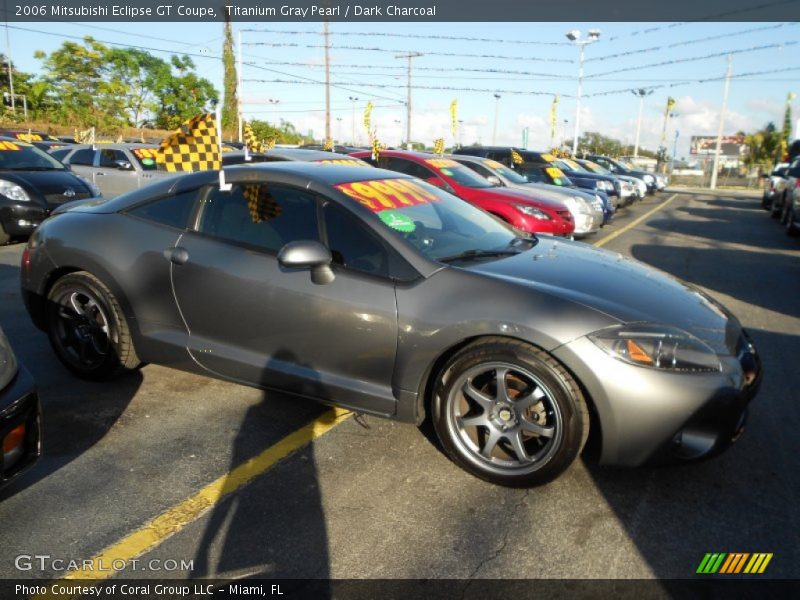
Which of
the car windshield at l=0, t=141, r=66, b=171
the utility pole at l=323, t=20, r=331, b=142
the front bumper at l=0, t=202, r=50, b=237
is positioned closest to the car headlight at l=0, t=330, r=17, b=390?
the front bumper at l=0, t=202, r=50, b=237

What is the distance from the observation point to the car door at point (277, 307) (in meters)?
3.05

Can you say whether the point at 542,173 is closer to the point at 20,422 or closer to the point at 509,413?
the point at 509,413

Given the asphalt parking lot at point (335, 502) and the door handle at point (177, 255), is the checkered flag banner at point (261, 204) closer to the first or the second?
the door handle at point (177, 255)

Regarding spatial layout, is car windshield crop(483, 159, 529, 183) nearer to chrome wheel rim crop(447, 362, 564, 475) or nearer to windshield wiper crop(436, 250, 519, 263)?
windshield wiper crop(436, 250, 519, 263)

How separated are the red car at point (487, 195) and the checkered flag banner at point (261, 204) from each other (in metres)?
4.75

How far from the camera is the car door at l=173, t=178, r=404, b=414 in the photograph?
305cm

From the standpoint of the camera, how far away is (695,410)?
8.49 feet

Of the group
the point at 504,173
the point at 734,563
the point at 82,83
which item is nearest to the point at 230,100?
the point at 82,83

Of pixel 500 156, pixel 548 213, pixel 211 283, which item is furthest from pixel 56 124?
pixel 211 283

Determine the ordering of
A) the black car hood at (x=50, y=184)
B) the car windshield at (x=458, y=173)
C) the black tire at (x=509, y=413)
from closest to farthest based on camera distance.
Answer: the black tire at (x=509, y=413)
the black car hood at (x=50, y=184)
the car windshield at (x=458, y=173)

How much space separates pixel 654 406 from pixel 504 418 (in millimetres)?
665

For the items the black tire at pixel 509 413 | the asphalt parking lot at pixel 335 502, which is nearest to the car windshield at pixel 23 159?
the asphalt parking lot at pixel 335 502

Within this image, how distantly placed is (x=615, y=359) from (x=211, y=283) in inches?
86.4

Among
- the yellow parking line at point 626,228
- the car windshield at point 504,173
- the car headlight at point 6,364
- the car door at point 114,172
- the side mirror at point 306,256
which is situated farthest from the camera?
the car windshield at point 504,173
